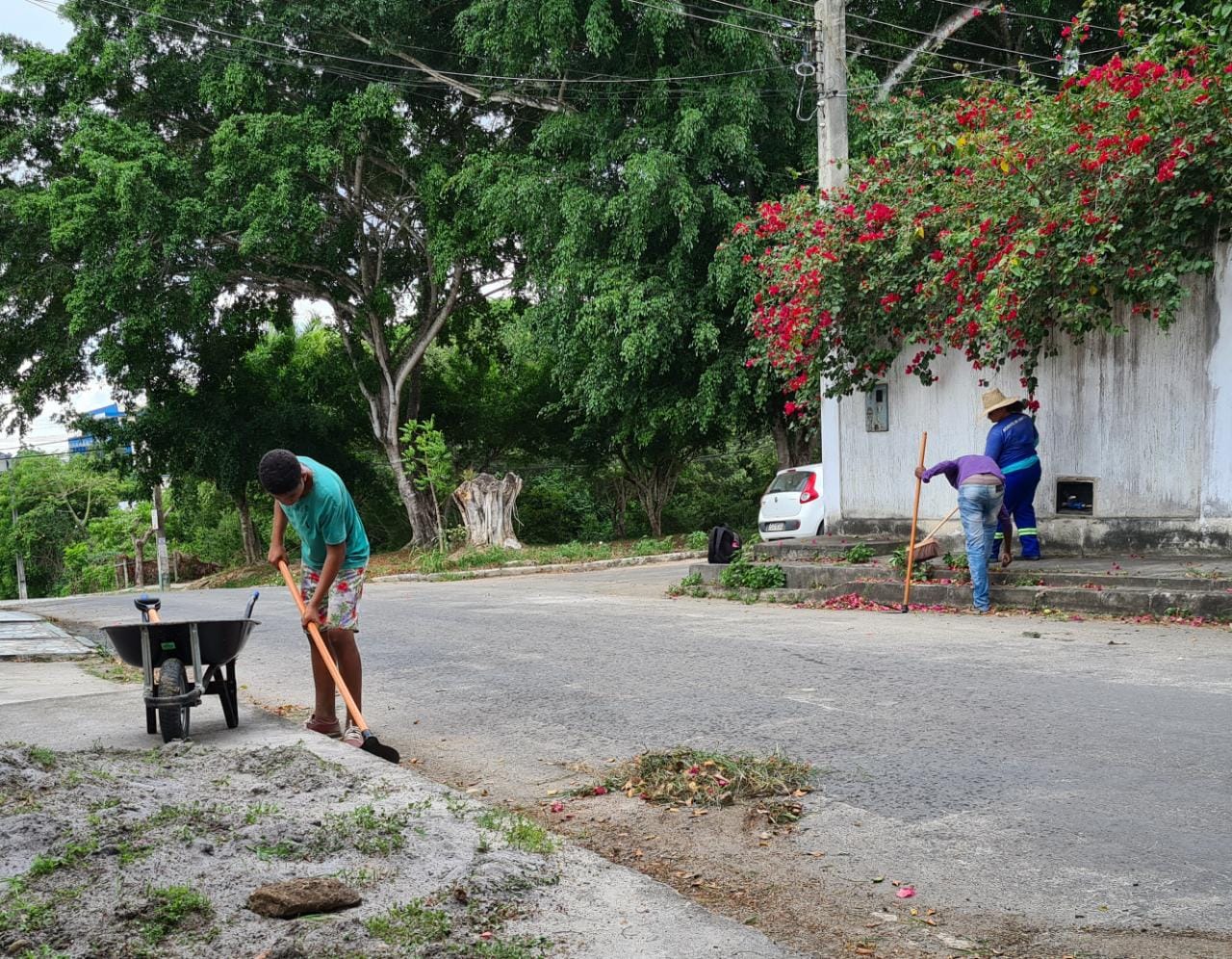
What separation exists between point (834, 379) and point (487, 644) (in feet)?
23.5

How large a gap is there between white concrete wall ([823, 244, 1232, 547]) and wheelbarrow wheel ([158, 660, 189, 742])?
10.1 metres

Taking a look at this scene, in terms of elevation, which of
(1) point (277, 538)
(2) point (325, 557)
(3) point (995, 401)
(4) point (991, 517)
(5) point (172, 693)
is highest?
(3) point (995, 401)

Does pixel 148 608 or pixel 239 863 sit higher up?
pixel 148 608

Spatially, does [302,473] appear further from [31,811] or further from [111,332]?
[111,332]

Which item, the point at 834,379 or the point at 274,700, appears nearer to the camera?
the point at 274,700

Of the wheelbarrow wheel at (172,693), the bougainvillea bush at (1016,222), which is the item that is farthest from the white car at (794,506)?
the wheelbarrow wheel at (172,693)

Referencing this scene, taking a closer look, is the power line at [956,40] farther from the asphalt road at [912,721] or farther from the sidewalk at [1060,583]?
the asphalt road at [912,721]

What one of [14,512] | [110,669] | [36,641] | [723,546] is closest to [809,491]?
[723,546]

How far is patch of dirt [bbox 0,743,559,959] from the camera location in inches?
123

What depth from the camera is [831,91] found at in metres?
15.9

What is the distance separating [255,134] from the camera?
888 inches

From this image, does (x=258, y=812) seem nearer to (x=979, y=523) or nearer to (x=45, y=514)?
(x=979, y=523)

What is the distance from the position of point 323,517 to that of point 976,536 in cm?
715

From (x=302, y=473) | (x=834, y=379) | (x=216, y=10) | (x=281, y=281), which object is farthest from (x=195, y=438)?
(x=302, y=473)
